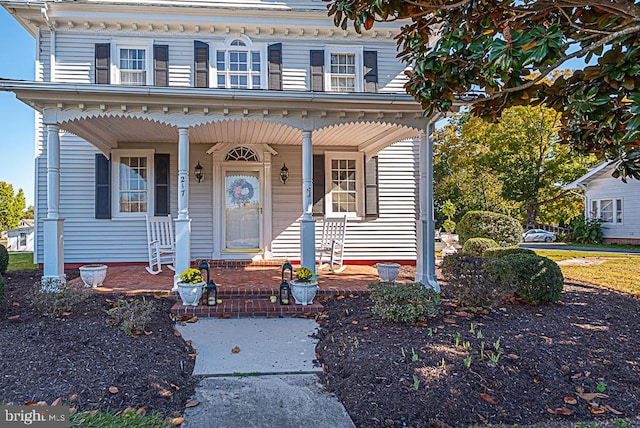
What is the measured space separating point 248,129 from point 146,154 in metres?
2.71

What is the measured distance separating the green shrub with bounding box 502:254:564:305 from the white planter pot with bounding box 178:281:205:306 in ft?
13.3

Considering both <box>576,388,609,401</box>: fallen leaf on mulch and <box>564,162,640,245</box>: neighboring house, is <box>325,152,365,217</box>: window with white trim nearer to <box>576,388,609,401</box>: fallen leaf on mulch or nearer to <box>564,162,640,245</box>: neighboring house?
<box>576,388,609,401</box>: fallen leaf on mulch

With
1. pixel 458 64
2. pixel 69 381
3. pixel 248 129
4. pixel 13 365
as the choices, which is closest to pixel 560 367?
pixel 458 64

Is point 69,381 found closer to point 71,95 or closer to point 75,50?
point 71,95

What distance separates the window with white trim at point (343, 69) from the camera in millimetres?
9008

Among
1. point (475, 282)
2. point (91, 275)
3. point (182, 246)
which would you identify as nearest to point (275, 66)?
point (182, 246)

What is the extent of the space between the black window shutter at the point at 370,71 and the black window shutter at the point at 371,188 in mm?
1646

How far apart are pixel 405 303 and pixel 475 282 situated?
1013mm

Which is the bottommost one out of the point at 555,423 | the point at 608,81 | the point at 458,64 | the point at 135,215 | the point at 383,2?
the point at 555,423

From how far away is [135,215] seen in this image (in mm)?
8344

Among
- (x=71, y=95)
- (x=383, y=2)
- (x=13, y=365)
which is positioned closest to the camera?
(x=13, y=365)

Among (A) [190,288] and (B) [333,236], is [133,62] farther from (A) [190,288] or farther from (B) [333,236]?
(A) [190,288]

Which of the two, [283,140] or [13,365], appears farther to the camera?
[283,140]

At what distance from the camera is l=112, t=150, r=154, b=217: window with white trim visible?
828 cm
